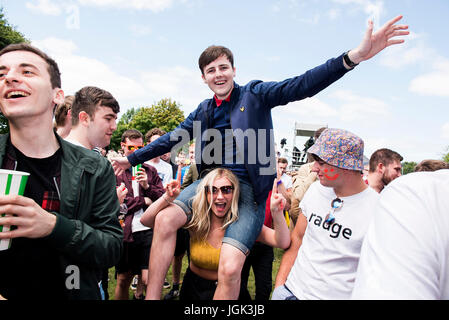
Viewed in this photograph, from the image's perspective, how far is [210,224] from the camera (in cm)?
319

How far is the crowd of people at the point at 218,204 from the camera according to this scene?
677 mm

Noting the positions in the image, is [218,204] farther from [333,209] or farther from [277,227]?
[333,209]

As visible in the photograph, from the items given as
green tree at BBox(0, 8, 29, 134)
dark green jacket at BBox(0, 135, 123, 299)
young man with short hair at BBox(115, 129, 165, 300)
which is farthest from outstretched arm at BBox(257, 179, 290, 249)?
green tree at BBox(0, 8, 29, 134)

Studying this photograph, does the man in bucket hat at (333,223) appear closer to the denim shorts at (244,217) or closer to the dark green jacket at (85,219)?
the denim shorts at (244,217)

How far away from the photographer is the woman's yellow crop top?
3027 mm

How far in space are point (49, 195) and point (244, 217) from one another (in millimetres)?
1780

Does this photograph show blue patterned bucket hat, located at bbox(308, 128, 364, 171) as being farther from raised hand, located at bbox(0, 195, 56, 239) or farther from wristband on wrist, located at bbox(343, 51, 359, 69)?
raised hand, located at bbox(0, 195, 56, 239)

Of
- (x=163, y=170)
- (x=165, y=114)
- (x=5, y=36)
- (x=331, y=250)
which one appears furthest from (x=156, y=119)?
(x=331, y=250)

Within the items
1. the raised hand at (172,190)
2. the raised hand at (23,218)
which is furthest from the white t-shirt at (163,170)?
the raised hand at (23,218)
